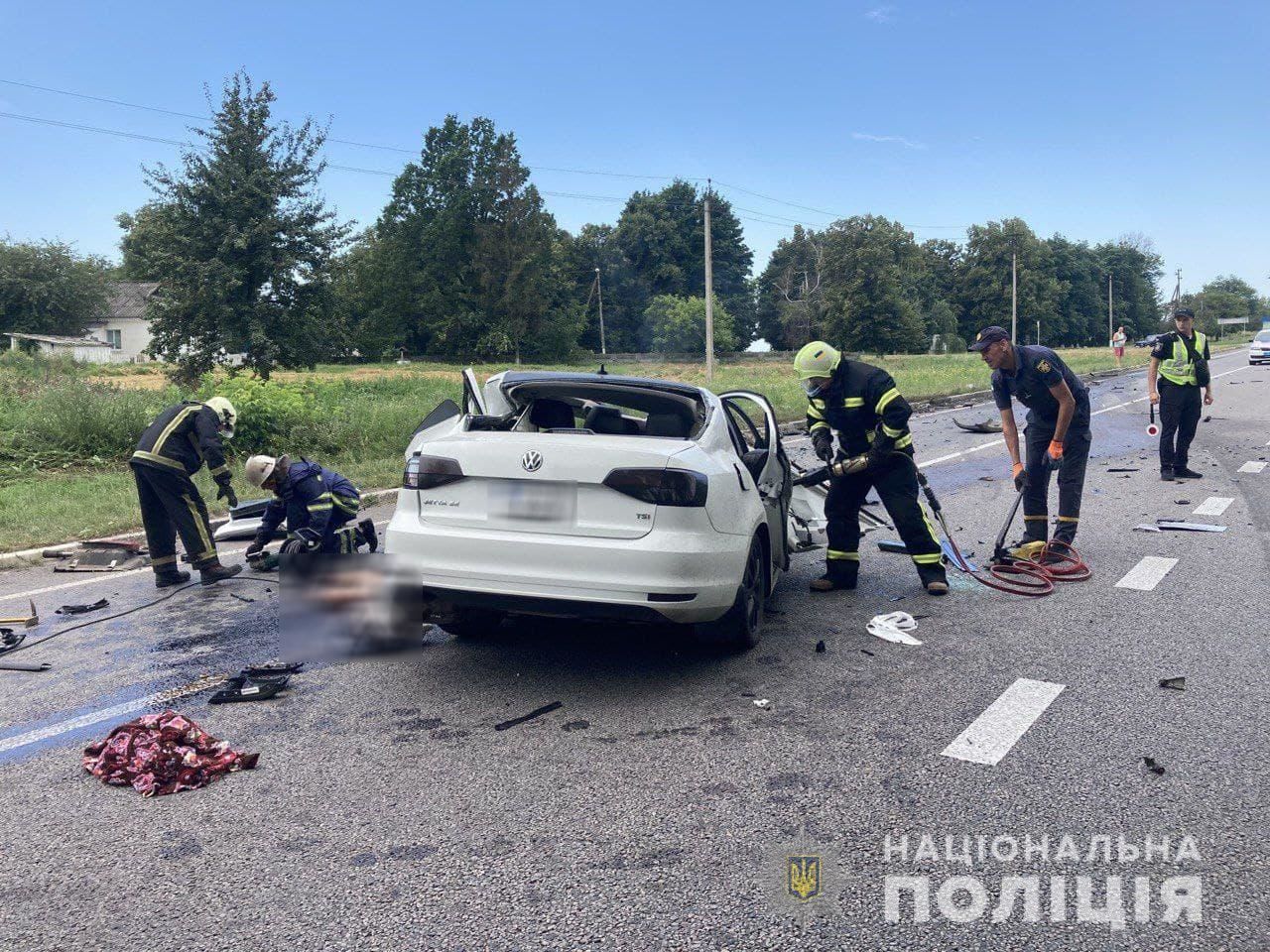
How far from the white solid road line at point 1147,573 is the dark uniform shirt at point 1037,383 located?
3.89 ft

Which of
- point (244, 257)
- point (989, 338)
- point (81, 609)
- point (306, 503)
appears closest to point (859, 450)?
point (989, 338)

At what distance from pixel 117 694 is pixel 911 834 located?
392cm

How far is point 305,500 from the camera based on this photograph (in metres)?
6.45

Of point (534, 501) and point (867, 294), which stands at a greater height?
point (867, 294)

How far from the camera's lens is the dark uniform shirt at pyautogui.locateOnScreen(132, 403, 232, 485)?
7555mm

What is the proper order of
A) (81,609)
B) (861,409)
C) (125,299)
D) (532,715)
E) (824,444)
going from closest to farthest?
(532,715)
(861,409)
(824,444)
(81,609)
(125,299)

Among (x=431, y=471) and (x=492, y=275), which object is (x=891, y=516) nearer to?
(x=431, y=471)

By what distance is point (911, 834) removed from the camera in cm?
329

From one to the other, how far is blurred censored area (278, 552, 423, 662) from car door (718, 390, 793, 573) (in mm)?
1986

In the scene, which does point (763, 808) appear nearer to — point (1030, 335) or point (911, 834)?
point (911, 834)

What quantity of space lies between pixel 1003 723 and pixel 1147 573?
11.8 feet

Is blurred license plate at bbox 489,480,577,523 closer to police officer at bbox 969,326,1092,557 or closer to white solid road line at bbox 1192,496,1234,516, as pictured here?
police officer at bbox 969,326,1092,557

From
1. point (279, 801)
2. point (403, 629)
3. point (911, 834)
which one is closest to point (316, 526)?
point (403, 629)

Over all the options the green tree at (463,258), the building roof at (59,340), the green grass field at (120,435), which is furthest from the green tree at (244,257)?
the green tree at (463,258)
